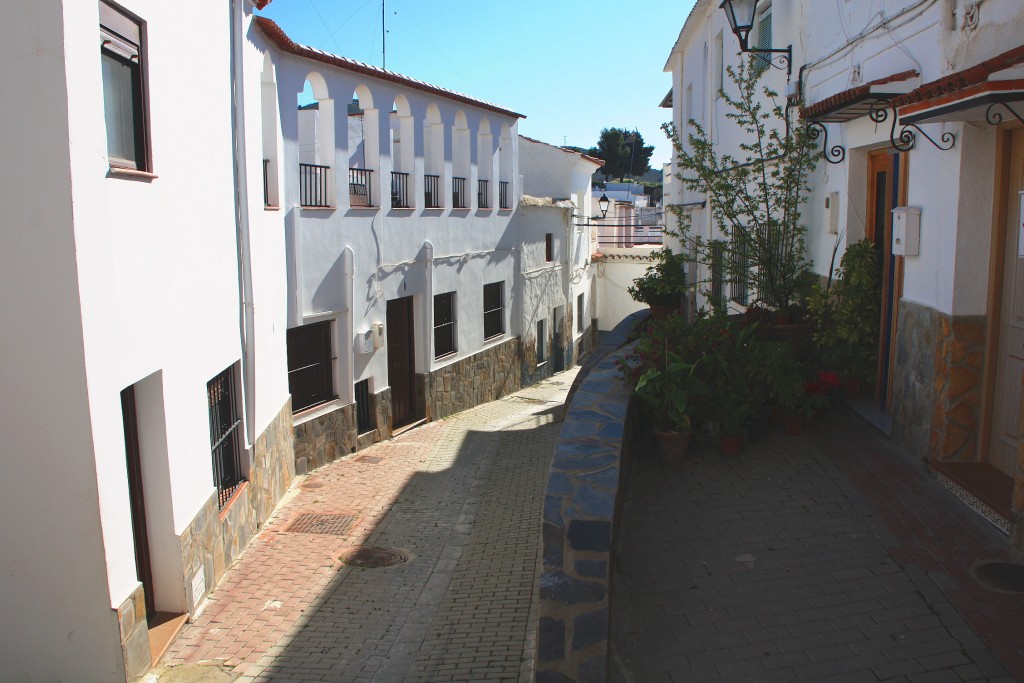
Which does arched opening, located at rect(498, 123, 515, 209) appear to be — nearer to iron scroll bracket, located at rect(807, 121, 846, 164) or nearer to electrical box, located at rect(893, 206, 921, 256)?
iron scroll bracket, located at rect(807, 121, 846, 164)

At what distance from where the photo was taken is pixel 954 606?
445 centimetres

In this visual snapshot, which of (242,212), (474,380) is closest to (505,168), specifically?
(474,380)

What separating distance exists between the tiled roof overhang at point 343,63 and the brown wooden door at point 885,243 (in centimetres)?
709

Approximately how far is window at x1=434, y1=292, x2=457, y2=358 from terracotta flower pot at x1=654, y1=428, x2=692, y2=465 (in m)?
10.2

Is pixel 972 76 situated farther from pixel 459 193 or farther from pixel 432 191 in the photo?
pixel 459 193

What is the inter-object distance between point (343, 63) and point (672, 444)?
8.59 meters

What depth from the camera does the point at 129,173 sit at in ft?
19.3

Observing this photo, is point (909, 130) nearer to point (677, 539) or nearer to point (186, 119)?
point (677, 539)

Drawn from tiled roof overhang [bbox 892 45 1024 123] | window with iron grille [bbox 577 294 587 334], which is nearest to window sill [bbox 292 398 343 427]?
tiled roof overhang [bbox 892 45 1024 123]

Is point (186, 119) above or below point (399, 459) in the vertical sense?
above

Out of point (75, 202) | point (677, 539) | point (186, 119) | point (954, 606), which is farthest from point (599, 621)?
point (186, 119)

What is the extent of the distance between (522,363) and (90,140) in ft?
53.2

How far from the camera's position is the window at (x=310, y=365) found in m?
12.2

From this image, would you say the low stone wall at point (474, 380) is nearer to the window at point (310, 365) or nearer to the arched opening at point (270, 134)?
the window at point (310, 365)
